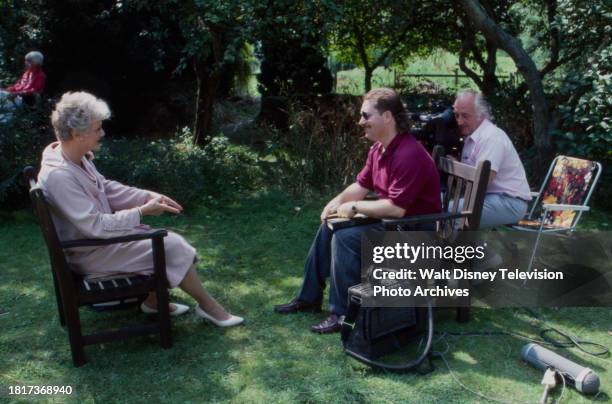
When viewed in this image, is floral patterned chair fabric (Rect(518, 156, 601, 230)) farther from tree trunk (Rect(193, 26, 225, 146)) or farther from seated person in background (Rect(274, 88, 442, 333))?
tree trunk (Rect(193, 26, 225, 146))

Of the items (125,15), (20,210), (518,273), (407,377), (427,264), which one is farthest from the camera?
(125,15)

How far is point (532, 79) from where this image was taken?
6.98 metres

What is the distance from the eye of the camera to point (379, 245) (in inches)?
144

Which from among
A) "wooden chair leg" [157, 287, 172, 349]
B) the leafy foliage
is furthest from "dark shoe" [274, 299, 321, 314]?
the leafy foliage

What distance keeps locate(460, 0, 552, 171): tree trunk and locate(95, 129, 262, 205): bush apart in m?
3.26

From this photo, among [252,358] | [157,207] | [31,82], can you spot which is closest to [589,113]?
[252,358]

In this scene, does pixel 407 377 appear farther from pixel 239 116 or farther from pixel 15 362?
pixel 239 116

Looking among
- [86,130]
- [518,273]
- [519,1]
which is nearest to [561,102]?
[518,273]

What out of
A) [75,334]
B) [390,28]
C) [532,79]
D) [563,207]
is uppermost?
[390,28]

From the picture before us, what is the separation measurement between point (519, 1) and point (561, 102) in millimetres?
3548

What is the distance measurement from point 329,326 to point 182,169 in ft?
12.8

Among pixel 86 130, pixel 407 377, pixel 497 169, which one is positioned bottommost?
pixel 407 377

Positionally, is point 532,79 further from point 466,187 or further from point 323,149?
point 466,187

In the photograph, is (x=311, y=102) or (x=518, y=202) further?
(x=311, y=102)
